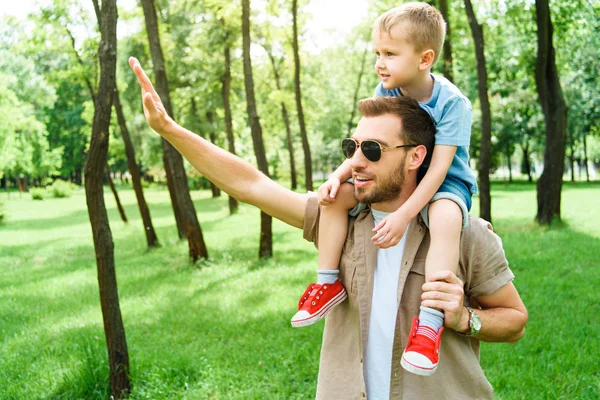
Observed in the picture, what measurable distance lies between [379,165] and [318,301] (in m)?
0.60

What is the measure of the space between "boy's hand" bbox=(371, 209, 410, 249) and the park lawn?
332 cm

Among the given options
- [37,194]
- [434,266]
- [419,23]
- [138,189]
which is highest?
[419,23]

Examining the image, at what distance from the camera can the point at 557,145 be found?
13836 millimetres

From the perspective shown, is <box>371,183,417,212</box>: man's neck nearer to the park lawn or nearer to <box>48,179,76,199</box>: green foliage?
the park lawn

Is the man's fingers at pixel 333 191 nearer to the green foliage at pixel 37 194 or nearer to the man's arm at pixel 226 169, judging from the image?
the man's arm at pixel 226 169

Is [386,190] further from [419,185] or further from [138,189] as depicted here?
[138,189]

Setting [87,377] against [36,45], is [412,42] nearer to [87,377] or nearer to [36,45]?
[87,377]

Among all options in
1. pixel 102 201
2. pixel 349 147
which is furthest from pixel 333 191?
pixel 102 201

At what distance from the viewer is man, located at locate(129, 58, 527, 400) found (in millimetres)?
2223

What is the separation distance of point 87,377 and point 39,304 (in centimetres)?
468

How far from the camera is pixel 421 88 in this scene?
2.65m

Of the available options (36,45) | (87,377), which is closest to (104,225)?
(87,377)

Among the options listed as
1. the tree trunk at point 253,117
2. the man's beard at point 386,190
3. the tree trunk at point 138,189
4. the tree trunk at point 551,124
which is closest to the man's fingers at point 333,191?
the man's beard at point 386,190

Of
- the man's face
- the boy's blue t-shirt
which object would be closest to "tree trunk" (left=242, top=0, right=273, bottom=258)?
the boy's blue t-shirt
